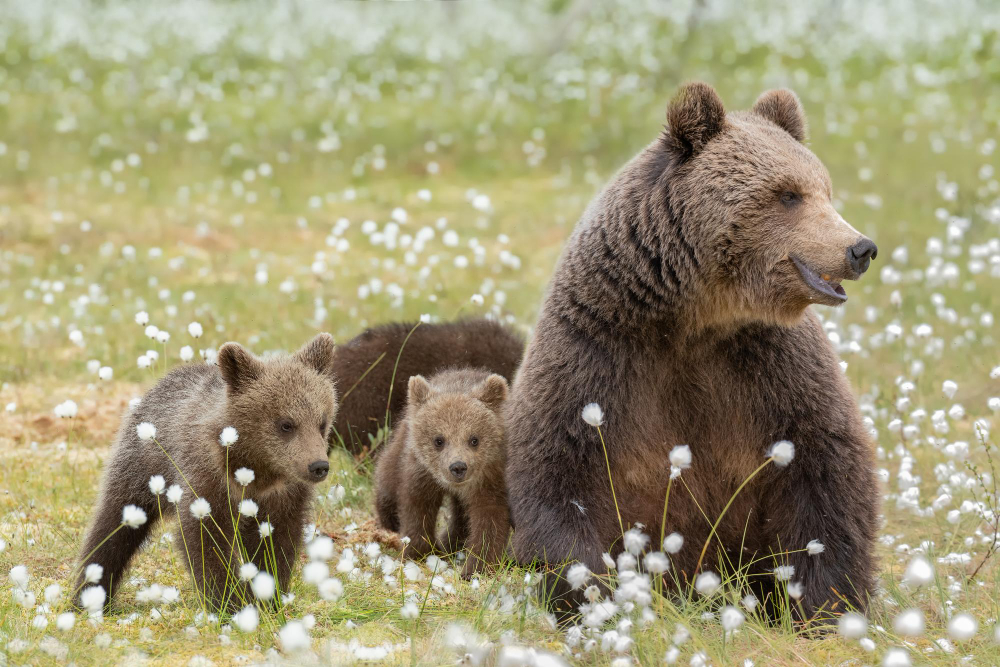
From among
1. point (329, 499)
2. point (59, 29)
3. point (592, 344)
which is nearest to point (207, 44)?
point (59, 29)

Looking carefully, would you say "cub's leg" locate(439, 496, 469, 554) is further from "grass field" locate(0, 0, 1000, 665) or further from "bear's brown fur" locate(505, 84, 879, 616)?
"bear's brown fur" locate(505, 84, 879, 616)

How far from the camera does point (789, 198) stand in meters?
4.09

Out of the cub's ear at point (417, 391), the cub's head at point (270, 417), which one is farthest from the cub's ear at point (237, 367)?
the cub's ear at point (417, 391)

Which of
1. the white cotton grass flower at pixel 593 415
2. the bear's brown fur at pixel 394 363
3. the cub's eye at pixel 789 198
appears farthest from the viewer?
the bear's brown fur at pixel 394 363

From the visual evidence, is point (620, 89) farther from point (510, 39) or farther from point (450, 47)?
point (510, 39)

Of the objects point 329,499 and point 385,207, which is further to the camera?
point 385,207

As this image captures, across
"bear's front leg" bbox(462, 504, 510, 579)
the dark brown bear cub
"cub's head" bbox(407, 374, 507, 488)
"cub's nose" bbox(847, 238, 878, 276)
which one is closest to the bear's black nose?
"cub's head" bbox(407, 374, 507, 488)

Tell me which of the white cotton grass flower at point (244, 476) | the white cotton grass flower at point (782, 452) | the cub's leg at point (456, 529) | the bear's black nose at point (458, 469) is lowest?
the cub's leg at point (456, 529)

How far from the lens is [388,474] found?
18.9 ft

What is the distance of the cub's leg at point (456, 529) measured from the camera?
5.55m

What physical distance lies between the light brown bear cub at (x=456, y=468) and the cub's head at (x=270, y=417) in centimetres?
89

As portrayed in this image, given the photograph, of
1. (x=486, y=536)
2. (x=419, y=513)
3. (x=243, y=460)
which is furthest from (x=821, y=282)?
(x=419, y=513)

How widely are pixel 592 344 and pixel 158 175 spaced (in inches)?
448

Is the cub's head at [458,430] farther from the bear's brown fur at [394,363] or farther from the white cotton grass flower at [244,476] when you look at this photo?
the white cotton grass flower at [244,476]
